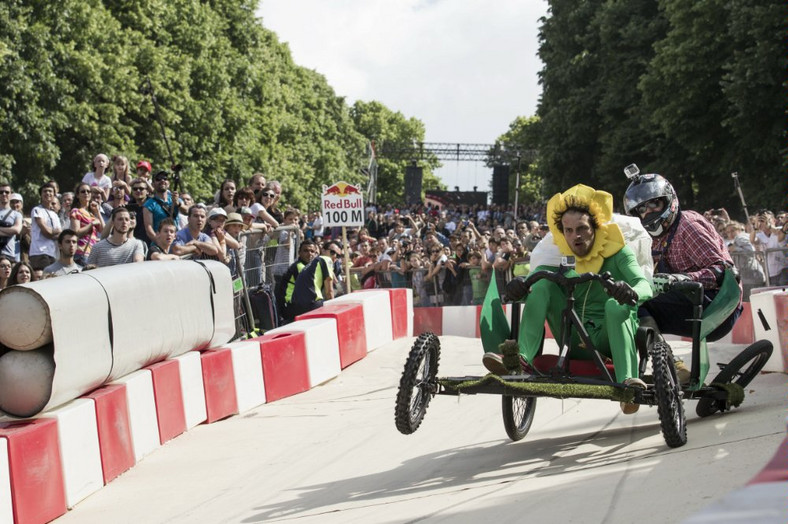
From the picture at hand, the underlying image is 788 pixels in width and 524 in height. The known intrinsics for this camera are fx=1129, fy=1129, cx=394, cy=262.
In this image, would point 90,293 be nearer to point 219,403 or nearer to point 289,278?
point 219,403

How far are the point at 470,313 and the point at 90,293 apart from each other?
11166 millimetres

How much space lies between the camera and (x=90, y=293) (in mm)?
7508

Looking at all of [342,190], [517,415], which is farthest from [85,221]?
[517,415]

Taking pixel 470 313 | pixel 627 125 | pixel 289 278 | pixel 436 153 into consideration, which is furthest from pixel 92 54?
pixel 436 153

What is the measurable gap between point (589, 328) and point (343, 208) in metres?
9.88

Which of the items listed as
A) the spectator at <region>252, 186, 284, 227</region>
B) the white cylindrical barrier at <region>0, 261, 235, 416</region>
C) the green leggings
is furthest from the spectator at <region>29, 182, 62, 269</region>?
the green leggings

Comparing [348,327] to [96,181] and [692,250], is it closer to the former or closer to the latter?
[96,181]

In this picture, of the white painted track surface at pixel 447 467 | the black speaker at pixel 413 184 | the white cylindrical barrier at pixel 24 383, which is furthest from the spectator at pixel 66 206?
the black speaker at pixel 413 184

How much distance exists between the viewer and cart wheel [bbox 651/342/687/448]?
655 centimetres

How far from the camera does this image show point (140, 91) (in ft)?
131

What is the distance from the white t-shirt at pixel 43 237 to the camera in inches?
509

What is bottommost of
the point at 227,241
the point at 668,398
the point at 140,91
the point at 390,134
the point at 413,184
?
the point at 668,398

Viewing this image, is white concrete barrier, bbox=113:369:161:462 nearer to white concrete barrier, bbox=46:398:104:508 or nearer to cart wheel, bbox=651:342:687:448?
white concrete barrier, bbox=46:398:104:508

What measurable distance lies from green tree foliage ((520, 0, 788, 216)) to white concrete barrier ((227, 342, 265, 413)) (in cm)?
1894
